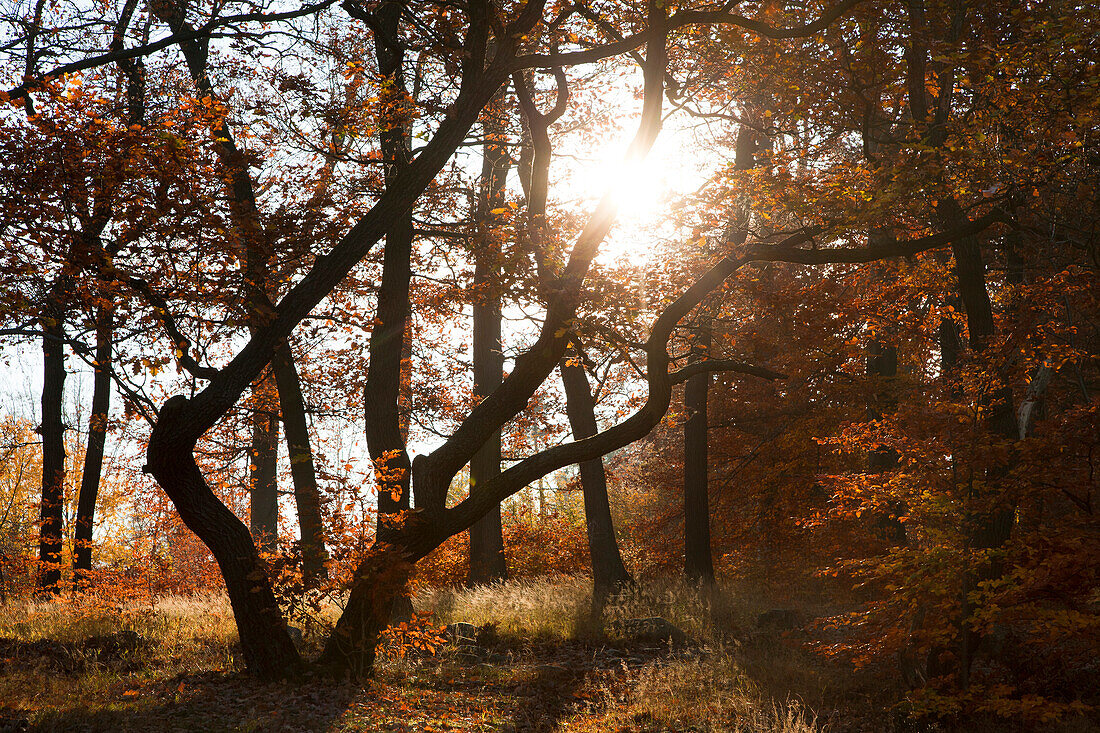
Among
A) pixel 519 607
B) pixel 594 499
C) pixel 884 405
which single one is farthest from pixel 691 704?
pixel 884 405

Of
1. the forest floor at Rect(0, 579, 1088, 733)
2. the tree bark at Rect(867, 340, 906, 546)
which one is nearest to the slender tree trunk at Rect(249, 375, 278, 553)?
the forest floor at Rect(0, 579, 1088, 733)

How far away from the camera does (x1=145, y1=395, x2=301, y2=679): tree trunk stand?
6.96 meters

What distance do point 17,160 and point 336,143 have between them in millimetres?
4646

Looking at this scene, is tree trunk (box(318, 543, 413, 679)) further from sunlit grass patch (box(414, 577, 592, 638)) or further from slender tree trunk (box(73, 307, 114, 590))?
slender tree trunk (box(73, 307, 114, 590))

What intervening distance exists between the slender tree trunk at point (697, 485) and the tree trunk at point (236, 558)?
365 inches

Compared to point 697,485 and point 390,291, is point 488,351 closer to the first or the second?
point 697,485

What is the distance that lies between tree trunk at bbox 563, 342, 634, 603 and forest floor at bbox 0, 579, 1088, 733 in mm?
1364

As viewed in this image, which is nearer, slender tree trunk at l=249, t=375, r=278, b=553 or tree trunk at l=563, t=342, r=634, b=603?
tree trunk at l=563, t=342, r=634, b=603

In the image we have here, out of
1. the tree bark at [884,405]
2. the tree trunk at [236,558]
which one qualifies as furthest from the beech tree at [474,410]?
the tree bark at [884,405]

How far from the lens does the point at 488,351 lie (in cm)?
1711

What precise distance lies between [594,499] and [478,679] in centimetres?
587

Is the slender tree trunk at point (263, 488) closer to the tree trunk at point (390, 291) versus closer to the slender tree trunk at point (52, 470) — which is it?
the slender tree trunk at point (52, 470)

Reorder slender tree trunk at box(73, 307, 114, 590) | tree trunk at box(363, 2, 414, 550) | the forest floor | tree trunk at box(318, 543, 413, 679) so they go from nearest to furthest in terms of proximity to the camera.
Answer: the forest floor < tree trunk at box(318, 543, 413, 679) < tree trunk at box(363, 2, 414, 550) < slender tree trunk at box(73, 307, 114, 590)

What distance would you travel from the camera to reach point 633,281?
12.7 m
